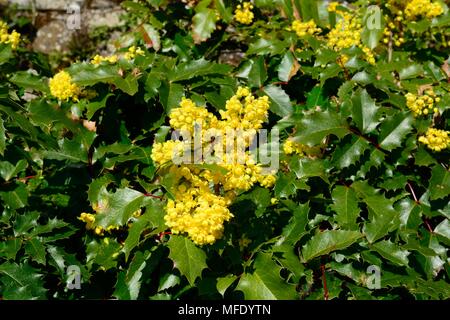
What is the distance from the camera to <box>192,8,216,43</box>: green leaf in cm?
289

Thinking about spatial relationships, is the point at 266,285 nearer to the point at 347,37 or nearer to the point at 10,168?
the point at 10,168

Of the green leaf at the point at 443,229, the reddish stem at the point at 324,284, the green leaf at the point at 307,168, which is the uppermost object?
the green leaf at the point at 307,168

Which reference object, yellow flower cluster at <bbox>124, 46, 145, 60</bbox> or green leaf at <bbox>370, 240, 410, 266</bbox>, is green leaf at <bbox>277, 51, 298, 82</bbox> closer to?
yellow flower cluster at <bbox>124, 46, 145, 60</bbox>

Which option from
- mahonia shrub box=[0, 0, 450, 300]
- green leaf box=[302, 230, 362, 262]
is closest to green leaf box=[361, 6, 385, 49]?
mahonia shrub box=[0, 0, 450, 300]

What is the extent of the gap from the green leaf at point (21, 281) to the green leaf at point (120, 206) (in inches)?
14.8

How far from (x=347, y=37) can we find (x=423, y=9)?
53cm

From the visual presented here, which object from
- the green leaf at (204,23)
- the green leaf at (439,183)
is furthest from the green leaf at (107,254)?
the green leaf at (439,183)

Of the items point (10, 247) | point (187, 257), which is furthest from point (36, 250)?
point (187, 257)

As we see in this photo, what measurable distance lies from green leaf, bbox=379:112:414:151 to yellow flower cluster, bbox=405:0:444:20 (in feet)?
2.91

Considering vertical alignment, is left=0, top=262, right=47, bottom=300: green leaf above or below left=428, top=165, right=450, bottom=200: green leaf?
above

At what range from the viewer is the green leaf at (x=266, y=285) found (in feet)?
6.14

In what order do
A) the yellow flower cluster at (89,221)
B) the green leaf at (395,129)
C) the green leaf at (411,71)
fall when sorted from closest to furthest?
the yellow flower cluster at (89,221)
the green leaf at (395,129)
the green leaf at (411,71)

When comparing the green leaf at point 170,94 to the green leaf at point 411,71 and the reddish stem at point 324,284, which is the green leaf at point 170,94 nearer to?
the reddish stem at point 324,284

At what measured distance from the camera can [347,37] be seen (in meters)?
2.72
